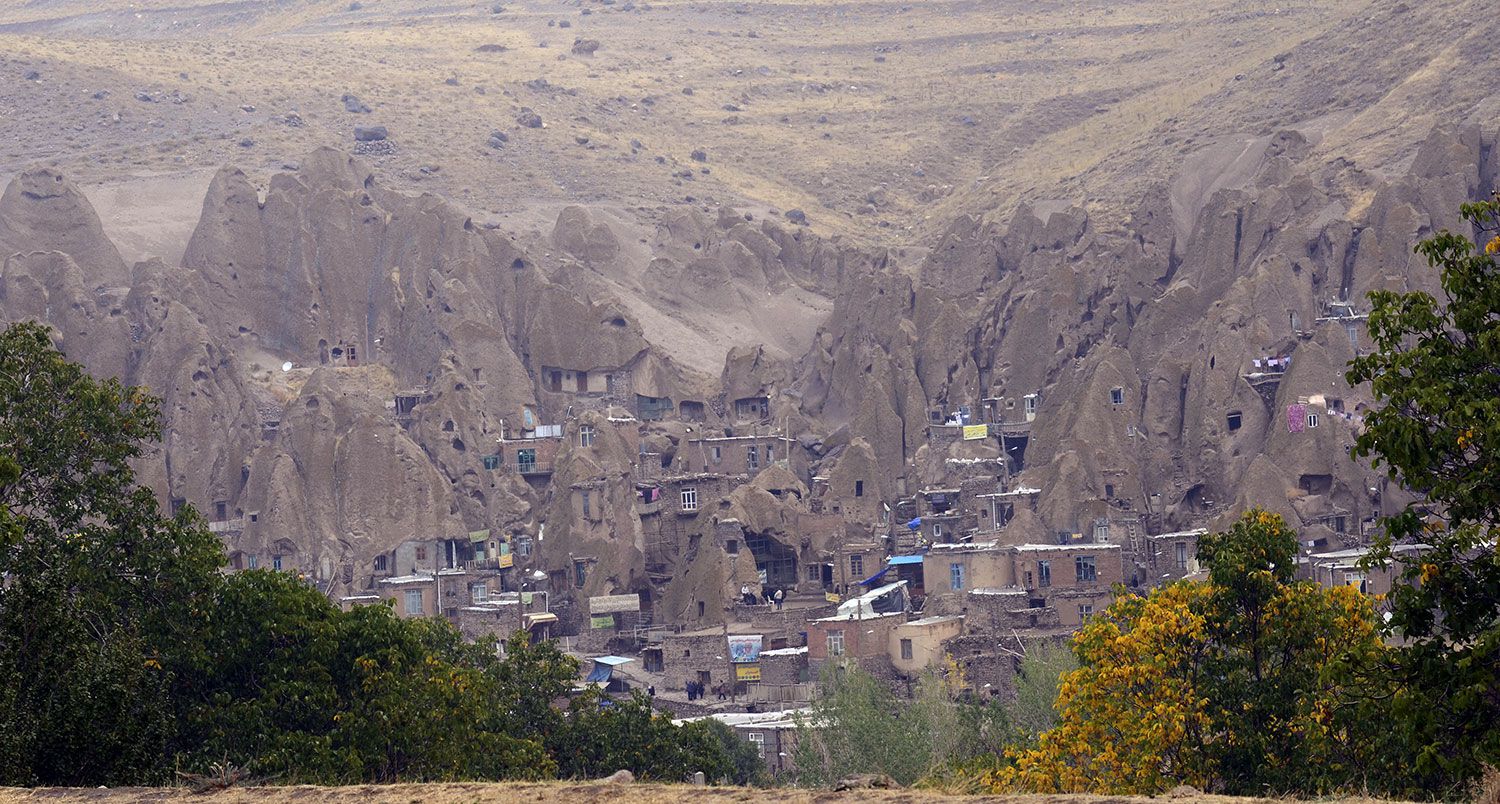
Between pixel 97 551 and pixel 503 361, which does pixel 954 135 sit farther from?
pixel 97 551

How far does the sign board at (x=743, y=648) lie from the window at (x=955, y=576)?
19.7 feet

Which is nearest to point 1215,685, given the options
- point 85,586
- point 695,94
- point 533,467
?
point 85,586

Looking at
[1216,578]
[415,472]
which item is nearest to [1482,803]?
[1216,578]

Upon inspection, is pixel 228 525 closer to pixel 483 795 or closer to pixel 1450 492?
pixel 483 795

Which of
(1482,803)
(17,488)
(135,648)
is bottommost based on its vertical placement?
(1482,803)

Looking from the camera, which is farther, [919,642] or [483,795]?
[919,642]

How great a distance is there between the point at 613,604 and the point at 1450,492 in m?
51.5

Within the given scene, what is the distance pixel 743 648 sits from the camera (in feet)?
205

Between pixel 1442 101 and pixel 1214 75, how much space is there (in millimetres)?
33586

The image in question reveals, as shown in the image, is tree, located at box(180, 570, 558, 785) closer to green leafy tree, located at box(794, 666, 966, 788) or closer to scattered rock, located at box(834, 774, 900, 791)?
scattered rock, located at box(834, 774, 900, 791)

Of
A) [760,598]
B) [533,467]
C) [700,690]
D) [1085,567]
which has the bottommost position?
[700,690]

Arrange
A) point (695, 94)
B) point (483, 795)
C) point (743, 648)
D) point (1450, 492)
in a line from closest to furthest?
point (1450, 492) → point (483, 795) → point (743, 648) → point (695, 94)

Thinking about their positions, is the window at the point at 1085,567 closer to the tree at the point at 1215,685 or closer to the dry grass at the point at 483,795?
the tree at the point at 1215,685

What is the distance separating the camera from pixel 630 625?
68.0 metres
